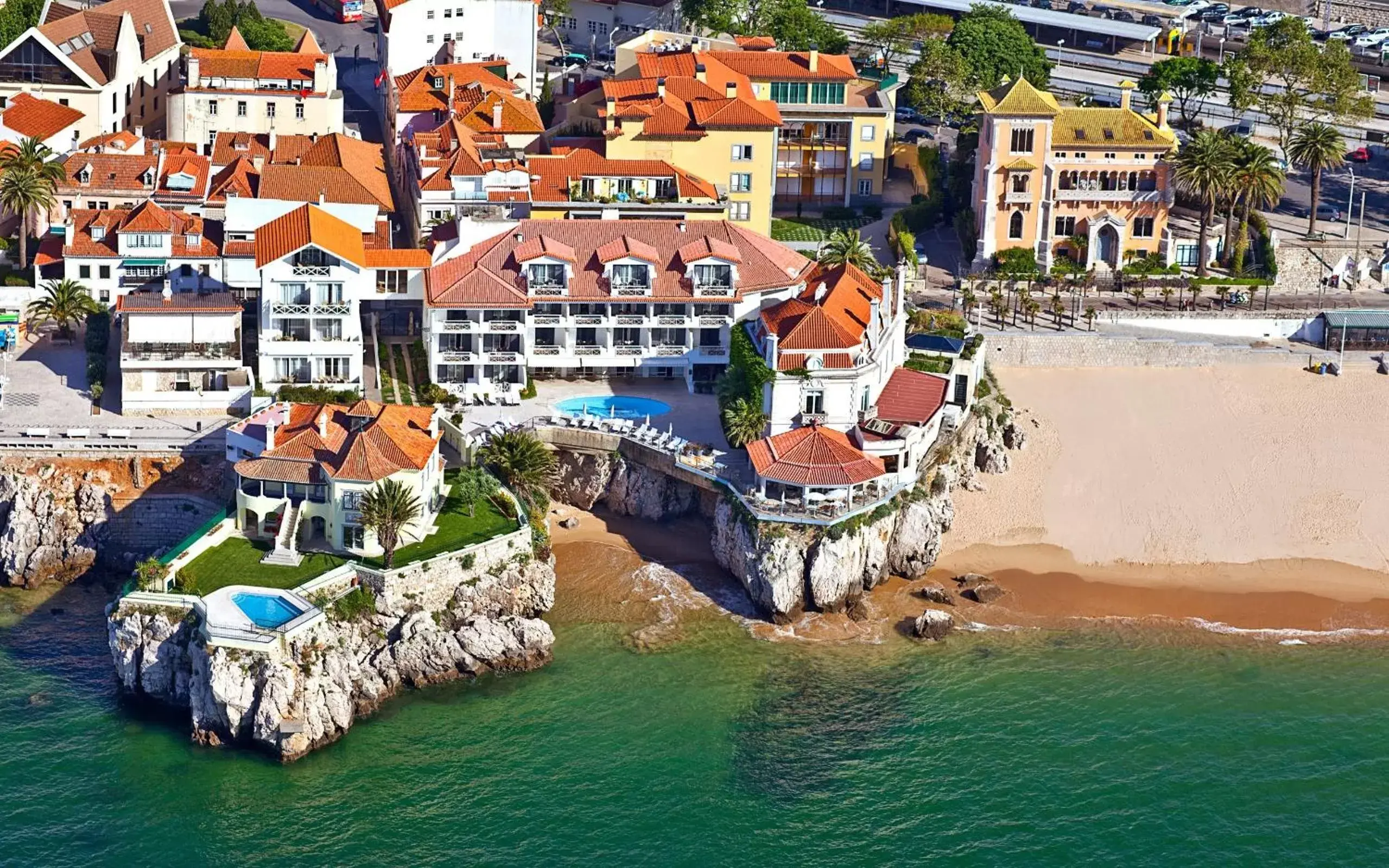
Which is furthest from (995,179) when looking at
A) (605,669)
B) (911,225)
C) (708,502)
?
(605,669)

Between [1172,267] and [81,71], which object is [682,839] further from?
[81,71]

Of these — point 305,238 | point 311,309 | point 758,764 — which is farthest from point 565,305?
point 758,764

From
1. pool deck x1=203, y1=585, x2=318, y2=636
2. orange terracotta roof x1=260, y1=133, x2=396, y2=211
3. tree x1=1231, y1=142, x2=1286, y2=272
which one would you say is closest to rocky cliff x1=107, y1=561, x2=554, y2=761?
pool deck x1=203, y1=585, x2=318, y2=636

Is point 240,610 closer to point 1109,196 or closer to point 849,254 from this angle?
point 849,254

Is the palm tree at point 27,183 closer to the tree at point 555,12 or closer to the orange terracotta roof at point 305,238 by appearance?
the orange terracotta roof at point 305,238

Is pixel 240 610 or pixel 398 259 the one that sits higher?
pixel 398 259

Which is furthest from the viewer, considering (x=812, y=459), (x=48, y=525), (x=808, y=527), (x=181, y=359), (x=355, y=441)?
(x=181, y=359)

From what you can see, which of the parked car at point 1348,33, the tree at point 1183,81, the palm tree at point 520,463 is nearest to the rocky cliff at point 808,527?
the palm tree at point 520,463

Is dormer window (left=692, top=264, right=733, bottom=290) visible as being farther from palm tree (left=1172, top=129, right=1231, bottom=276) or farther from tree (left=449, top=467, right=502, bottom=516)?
palm tree (left=1172, top=129, right=1231, bottom=276)
